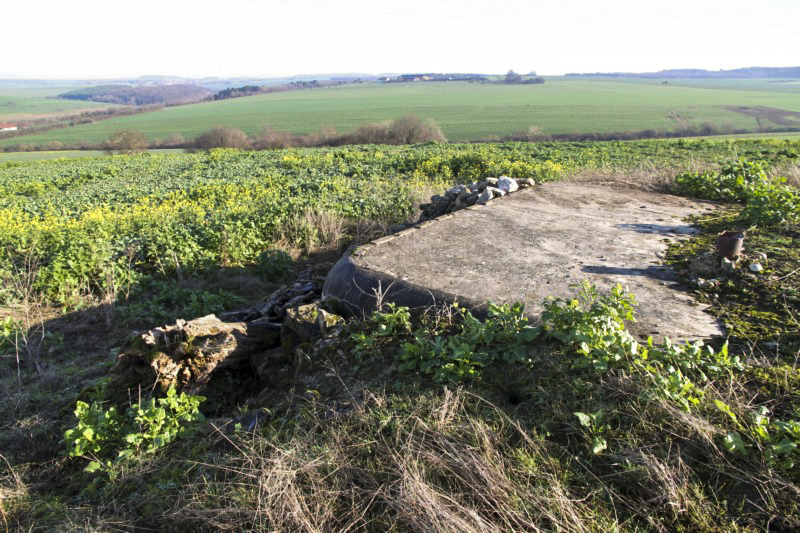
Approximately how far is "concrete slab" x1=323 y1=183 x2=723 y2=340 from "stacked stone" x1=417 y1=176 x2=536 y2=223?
2.23 feet

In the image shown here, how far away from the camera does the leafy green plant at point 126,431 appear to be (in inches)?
128

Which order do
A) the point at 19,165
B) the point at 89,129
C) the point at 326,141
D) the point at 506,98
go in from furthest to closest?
the point at 506,98 < the point at 89,129 < the point at 326,141 < the point at 19,165

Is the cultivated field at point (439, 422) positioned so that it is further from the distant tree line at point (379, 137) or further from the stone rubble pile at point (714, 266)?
the distant tree line at point (379, 137)

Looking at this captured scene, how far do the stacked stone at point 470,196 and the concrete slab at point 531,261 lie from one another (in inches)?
26.7

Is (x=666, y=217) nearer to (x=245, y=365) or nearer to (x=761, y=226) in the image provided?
(x=761, y=226)

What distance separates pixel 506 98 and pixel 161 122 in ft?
229

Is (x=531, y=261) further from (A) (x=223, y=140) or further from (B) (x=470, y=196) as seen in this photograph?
(A) (x=223, y=140)

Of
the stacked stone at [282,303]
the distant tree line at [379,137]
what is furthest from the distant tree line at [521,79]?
the stacked stone at [282,303]

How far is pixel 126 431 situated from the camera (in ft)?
11.2

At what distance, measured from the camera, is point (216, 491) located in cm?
274

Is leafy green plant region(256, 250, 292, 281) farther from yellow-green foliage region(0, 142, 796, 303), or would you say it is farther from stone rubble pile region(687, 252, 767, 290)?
stone rubble pile region(687, 252, 767, 290)

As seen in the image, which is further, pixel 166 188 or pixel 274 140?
pixel 274 140

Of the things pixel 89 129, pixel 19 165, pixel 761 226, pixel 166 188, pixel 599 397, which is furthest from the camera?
pixel 89 129

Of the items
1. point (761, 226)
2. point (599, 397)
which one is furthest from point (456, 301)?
point (761, 226)
